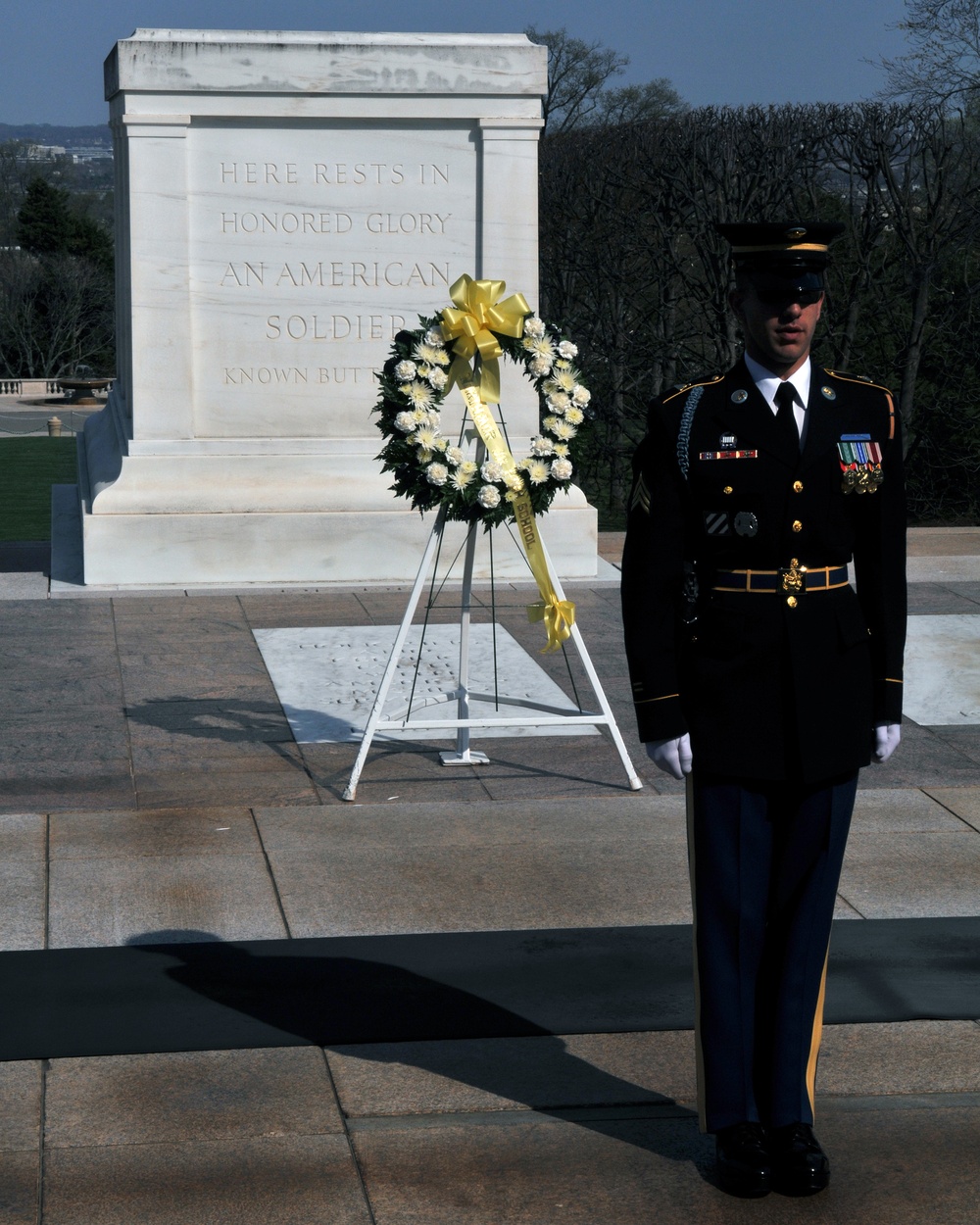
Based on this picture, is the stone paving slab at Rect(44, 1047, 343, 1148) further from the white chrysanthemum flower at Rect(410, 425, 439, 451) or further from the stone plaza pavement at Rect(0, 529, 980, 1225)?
the white chrysanthemum flower at Rect(410, 425, 439, 451)

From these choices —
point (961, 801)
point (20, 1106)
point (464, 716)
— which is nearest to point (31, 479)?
point (464, 716)

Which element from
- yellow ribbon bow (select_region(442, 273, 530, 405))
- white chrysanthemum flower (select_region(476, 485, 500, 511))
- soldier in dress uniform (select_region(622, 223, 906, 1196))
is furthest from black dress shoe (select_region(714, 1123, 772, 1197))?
yellow ribbon bow (select_region(442, 273, 530, 405))

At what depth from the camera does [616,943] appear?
173 inches

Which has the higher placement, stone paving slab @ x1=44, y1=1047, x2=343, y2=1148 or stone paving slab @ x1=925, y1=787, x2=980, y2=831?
stone paving slab @ x1=925, y1=787, x2=980, y2=831

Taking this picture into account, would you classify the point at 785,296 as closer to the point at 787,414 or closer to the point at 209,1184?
the point at 787,414

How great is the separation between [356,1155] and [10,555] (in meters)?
8.65

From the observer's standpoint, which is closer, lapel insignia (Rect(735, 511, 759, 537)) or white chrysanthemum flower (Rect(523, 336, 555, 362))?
lapel insignia (Rect(735, 511, 759, 537))

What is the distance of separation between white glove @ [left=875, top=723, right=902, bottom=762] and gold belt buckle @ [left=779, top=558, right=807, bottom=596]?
344 millimetres

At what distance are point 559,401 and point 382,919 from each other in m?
2.06

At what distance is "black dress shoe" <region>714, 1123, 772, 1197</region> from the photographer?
3113mm

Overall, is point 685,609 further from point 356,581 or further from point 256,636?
point 356,581

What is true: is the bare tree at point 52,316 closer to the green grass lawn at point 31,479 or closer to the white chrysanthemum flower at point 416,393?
the green grass lawn at point 31,479

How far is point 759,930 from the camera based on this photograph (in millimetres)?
3211

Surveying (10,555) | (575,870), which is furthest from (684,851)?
(10,555)
